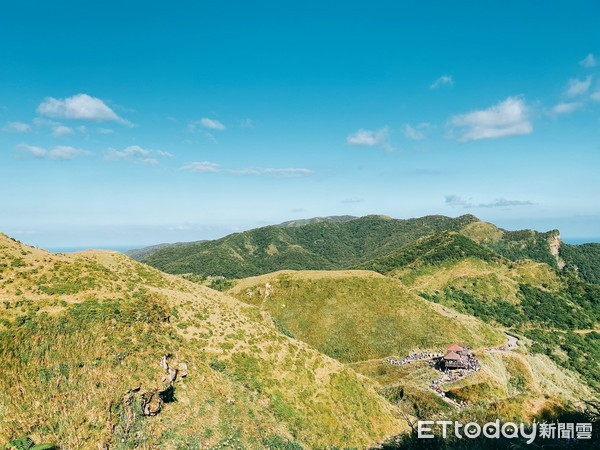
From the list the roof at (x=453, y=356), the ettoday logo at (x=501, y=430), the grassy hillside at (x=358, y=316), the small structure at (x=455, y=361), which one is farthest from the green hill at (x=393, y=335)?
the ettoday logo at (x=501, y=430)

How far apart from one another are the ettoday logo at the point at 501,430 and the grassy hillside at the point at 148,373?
18.2m

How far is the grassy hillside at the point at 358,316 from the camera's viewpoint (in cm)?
8312

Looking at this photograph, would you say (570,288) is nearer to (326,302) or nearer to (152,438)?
(326,302)

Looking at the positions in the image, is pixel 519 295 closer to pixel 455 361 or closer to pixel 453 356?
pixel 453 356

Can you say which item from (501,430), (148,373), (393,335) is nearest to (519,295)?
(393,335)

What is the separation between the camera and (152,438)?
2666 centimetres

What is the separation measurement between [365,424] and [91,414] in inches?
1160

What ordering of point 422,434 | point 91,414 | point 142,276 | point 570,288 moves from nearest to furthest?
point 422,434 < point 91,414 < point 142,276 < point 570,288

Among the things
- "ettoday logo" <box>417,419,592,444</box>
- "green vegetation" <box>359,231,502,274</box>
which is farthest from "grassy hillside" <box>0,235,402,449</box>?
"green vegetation" <box>359,231,502,274</box>

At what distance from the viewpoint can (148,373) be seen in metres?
29.8

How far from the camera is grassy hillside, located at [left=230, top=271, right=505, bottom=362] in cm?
8312

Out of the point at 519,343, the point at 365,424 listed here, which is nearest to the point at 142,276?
the point at 365,424

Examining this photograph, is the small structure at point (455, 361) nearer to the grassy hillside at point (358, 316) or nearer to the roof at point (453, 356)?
the roof at point (453, 356)

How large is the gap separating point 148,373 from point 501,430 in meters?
26.1
